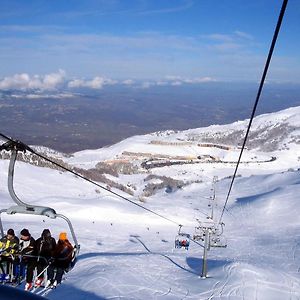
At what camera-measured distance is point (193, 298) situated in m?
14.0

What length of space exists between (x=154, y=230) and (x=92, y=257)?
41.2 ft

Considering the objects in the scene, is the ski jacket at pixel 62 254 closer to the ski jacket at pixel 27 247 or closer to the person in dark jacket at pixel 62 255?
the person in dark jacket at pixel 62 255

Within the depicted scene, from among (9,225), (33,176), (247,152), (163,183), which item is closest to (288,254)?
(9,225)

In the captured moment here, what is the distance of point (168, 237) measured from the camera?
29094 millimetres

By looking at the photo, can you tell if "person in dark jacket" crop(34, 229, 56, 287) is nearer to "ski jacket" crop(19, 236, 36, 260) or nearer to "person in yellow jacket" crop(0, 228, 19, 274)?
"ski jacket" crop(19, 236, 36, 260)

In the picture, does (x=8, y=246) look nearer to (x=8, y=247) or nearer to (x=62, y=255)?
(x=8, y=247)

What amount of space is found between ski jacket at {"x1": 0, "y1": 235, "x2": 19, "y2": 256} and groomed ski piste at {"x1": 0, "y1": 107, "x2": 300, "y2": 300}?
347 centimetres

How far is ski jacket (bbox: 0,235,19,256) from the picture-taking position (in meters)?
8.98

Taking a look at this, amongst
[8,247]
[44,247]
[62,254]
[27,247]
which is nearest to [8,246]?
[8,247]

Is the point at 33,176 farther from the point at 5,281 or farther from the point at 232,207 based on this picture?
the point at 5,281

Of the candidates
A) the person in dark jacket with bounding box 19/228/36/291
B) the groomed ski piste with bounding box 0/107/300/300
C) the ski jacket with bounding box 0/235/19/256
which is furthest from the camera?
the groomed ski piste with bounding box 0/107/300/300

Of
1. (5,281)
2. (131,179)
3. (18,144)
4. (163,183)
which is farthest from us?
(131,179)

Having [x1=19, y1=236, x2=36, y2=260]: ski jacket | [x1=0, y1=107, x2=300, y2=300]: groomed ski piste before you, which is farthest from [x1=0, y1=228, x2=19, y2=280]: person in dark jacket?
[x1=0, y1=107, x2=300, y2=300]: groomed ski piste

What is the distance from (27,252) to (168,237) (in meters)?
20.6
